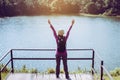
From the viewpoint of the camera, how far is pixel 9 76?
427 inches

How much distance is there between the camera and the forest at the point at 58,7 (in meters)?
99.3

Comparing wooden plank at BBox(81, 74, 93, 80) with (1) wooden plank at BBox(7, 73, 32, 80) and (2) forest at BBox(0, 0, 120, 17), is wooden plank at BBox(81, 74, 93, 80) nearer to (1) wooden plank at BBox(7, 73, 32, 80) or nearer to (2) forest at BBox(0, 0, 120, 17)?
(1) wooden plank at BBox(7, 73, 32, 80)

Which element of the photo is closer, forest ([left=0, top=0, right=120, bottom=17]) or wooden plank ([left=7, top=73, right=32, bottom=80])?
wooden plank ([left=7, top=73, right=32, bottom=80])

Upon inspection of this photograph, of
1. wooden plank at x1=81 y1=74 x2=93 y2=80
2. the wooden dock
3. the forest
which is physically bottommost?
the forest

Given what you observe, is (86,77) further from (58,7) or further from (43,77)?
(58,7)

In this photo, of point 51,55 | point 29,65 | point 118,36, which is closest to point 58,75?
point 29,65

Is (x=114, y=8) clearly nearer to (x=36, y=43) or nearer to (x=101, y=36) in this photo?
(x=101, y=36)

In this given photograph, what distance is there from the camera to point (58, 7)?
10900cm

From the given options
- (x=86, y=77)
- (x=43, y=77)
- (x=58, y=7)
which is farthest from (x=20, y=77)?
(x=58, y=7)

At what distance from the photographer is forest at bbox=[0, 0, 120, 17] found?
Result: 99312 mm

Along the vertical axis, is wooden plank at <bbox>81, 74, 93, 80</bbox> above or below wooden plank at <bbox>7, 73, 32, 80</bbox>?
below

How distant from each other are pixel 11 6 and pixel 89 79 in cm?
9262

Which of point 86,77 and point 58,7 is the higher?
point 86,77

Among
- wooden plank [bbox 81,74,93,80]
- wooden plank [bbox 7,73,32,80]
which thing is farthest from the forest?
wooden plank [bbox 81,74,93,80]
